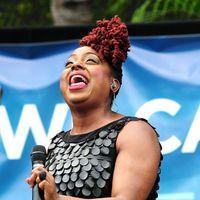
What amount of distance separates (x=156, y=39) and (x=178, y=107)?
48 centimetres

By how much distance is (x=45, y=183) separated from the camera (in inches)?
144

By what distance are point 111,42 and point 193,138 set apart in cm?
197

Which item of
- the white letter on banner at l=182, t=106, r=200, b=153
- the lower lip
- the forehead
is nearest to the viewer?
the lower lip

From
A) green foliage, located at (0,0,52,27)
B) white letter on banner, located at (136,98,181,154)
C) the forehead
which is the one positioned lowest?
the forehead

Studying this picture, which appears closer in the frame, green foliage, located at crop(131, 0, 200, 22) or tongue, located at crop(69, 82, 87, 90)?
tongue, located at crop(69, 82, 87, 90)

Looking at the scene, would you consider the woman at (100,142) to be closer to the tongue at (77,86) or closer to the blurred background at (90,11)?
the tongue at (77,86)

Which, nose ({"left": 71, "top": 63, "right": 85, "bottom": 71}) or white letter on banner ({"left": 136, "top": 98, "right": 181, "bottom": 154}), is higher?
white letter on banner ({"left": 136, "top": 98, "right": 181, "bottom": 154})

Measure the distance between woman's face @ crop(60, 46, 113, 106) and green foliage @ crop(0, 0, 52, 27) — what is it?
7.44 meters

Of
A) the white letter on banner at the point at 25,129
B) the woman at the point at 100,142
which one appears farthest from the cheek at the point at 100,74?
the white letter on banner at the point at 25,129

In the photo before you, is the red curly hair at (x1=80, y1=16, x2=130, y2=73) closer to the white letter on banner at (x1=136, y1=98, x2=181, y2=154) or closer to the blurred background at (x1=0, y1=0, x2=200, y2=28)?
the white letter on banner at (x1=136, y1=98, x2=181, y2=154)

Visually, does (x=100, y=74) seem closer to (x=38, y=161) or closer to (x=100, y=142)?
(x=100, y=142)

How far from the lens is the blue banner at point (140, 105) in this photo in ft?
19.8

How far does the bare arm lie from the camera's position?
12.6 feet

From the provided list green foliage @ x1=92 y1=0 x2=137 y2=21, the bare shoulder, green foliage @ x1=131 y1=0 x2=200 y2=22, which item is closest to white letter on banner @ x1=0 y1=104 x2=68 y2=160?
the bare shoulder
